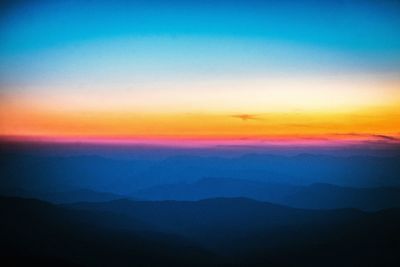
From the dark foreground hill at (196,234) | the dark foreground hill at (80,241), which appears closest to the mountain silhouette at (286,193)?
the dark foreground hill at (196,234)

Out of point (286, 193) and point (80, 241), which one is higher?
point (286, 193)

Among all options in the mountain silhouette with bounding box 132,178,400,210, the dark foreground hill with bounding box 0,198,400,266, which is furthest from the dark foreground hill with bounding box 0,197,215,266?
the mountain silhouette with bounding box 132,178,400,210

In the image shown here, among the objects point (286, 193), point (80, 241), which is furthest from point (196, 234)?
point (80, 241)

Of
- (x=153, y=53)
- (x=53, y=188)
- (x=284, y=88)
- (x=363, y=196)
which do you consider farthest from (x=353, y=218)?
(x=53, y=188)

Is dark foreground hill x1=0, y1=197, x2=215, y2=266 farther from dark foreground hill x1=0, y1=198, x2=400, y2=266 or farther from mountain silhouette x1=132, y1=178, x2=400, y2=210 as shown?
mountain silhouette x1=132, y1=178, x2=400, y2=210

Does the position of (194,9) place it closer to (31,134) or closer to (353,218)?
(31,134)

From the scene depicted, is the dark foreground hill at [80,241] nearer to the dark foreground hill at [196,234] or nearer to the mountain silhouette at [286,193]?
the dark foreground hill at [196,234]

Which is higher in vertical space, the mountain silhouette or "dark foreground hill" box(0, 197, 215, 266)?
the mountain silhouette

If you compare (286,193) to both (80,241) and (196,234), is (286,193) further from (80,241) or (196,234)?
(80,241)

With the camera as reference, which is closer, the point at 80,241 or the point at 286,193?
the point at 80,241
